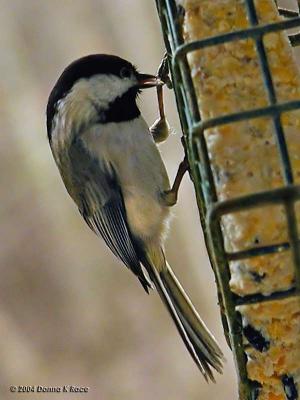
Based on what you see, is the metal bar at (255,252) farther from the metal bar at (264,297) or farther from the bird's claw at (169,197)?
the bird's claw at (169,197)

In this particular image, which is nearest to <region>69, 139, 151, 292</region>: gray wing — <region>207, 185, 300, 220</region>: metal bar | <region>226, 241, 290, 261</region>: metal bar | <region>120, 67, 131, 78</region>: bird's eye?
<region>120, 67, 131, 78</region>: bird's eye

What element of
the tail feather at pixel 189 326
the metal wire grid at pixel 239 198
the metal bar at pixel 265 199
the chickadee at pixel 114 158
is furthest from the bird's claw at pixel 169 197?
the metal bar at pixel 265 199

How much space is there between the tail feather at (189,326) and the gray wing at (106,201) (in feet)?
0.29

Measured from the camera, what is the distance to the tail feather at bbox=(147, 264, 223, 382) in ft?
6.02

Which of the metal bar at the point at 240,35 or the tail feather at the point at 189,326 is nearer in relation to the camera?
the metal bar at the point at 240,35

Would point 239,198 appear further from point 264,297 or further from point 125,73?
point 125,73

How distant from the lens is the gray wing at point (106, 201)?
73.9 inches

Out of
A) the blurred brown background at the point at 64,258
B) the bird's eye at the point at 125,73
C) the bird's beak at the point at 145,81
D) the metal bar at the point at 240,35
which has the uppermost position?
the metal bar at the point at 240,35

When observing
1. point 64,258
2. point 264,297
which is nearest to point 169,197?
point 264,297

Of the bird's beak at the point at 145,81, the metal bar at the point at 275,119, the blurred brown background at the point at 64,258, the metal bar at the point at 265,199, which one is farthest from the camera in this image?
the blurred brown background at the point at 64,258

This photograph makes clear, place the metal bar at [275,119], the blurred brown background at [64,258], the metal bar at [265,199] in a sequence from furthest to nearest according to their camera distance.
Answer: the blurred brown background at [64,258] → the metal bar at [275,119] → the metal bar at [265,199]

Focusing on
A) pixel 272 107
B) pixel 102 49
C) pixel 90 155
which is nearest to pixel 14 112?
pixel 102 49

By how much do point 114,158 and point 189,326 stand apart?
0.38 metres

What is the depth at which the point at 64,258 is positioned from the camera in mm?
2969
